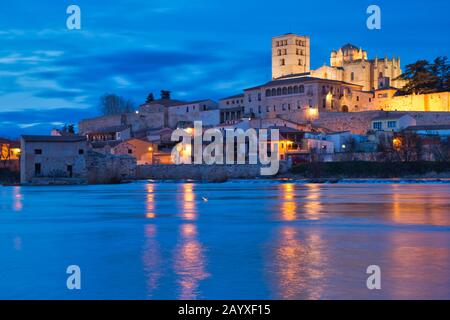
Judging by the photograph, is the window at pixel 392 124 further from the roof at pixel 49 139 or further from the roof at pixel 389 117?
the roof at pixel 49 139

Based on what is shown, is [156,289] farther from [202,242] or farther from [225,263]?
[202,242]

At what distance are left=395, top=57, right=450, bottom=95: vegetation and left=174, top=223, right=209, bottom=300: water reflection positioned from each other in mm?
54586

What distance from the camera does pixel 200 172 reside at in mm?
49281

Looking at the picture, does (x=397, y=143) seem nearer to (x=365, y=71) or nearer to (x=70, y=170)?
(x=70, y=170)

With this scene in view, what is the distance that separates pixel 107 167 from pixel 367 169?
61.0 ft

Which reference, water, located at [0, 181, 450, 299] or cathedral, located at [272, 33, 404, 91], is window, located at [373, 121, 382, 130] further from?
water, located at [0, 181, 450, 299]

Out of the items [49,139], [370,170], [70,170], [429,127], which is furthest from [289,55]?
[49,139]

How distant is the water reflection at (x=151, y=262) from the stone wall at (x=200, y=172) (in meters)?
36.5

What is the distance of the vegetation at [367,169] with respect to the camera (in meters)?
44.0

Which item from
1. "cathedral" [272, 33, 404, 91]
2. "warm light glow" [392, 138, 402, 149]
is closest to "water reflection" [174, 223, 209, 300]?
"warm light glow" [392, 138, 402, 149]

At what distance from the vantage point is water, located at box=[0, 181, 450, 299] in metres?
6.62

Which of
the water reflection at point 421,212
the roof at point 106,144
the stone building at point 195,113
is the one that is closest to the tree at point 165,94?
the stone building at point 195,113

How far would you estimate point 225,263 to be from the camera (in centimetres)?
824
